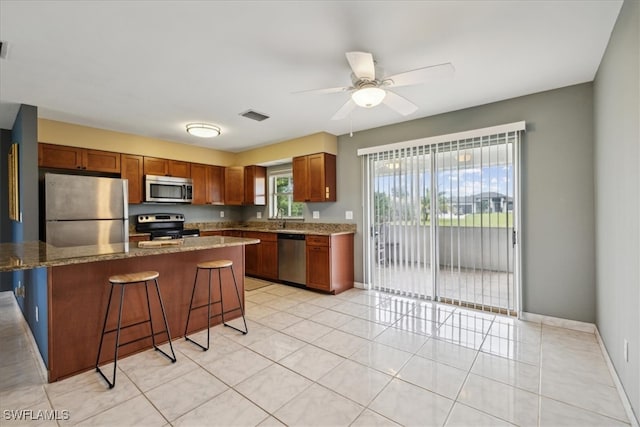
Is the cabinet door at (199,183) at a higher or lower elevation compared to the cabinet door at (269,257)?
higher

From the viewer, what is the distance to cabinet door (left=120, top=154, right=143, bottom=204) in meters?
4.57

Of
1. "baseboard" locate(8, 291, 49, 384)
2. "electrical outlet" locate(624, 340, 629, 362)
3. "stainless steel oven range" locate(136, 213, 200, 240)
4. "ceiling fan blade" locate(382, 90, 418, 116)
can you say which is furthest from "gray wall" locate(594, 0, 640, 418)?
"stainless steel oven range" locate(136, 213, 200, 240)

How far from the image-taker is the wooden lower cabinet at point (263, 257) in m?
4.97

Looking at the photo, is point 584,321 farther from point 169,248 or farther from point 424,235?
point 169,248

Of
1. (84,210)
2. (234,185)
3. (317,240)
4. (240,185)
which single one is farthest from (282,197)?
(84,210)

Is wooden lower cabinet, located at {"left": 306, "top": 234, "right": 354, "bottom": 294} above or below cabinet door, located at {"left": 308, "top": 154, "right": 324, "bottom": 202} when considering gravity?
below

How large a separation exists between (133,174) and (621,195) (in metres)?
5.68

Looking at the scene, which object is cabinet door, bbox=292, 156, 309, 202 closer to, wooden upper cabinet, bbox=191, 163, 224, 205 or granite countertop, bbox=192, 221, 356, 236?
granite countertop, bbox=192, 221, 356, 236

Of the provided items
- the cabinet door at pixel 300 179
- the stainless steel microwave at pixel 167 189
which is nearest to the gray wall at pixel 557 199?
the cabinet door at pixel 300 179

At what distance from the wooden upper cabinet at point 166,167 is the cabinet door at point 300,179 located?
2.04m

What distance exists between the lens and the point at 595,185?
2764mm

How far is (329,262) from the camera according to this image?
425 centimetres

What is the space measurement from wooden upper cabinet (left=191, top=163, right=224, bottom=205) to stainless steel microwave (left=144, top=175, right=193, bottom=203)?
0.14 metres

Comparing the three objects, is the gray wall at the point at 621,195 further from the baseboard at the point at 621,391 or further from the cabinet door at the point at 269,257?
the cabinet door at the point at 269,257
